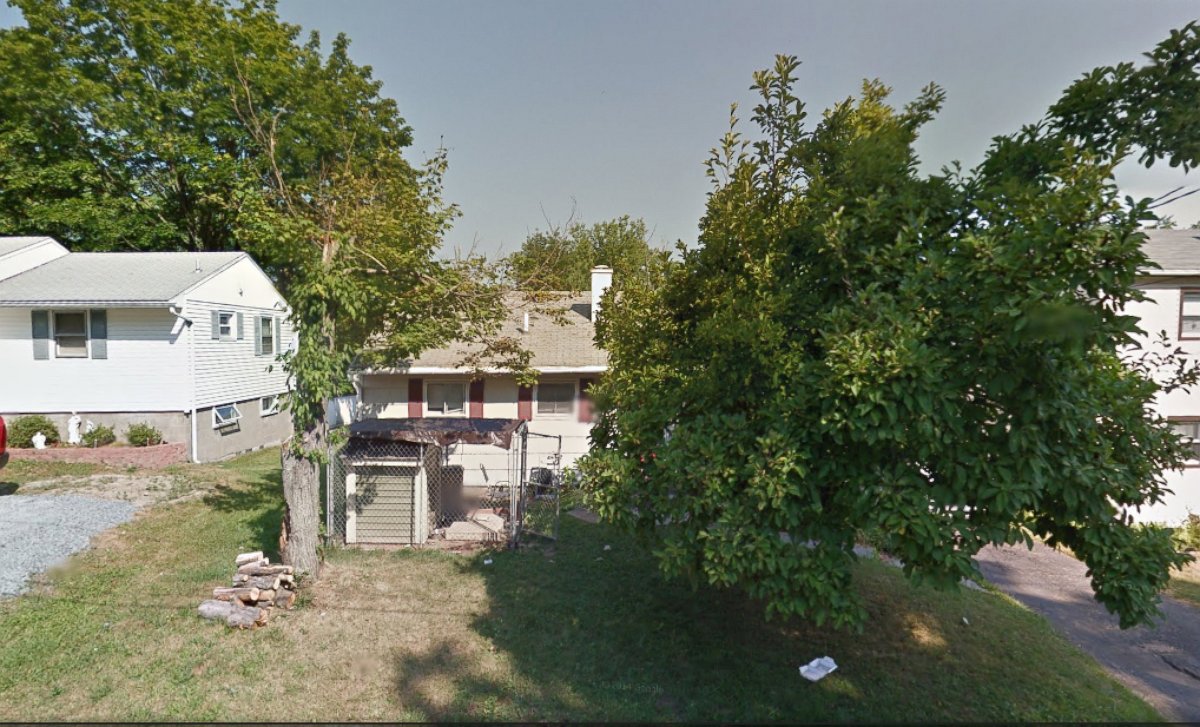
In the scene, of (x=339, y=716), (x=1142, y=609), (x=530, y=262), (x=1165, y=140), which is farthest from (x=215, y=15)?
(x=1142, y=609)

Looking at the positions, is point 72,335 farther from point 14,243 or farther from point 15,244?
point 14,243

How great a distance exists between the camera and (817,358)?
3910mm

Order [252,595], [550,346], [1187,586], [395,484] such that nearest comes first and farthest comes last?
[252,595] < [395,484] < [1187,586] < [550,346]

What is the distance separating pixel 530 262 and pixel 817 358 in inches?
182

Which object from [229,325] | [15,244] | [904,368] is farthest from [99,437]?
[904,368]

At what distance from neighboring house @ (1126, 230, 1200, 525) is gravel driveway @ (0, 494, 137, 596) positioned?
16.8 metres

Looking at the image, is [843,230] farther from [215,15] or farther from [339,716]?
[215,15]

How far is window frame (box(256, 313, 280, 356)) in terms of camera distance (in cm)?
1631

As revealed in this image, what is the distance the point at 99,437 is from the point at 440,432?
31.5ft

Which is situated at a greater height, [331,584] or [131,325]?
[131,325]

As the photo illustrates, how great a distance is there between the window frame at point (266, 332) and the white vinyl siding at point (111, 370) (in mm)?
3485

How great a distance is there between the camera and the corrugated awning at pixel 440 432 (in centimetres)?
784

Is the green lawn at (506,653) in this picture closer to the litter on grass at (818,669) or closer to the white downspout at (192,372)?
the litter on grass at (818,669)

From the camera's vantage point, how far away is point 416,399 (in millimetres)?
11922
